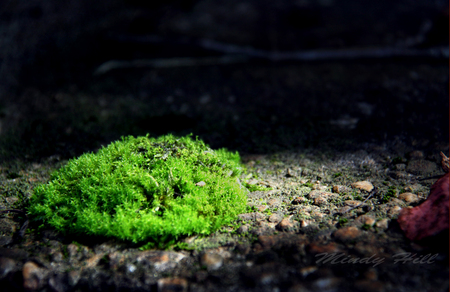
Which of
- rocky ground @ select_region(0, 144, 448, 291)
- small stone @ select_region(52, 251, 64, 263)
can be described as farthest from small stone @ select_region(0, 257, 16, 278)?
small stone @ select_region(52, 251, 64, 263)

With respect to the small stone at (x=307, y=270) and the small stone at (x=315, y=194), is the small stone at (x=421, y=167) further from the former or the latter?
the small stone at (x=307, y=270)

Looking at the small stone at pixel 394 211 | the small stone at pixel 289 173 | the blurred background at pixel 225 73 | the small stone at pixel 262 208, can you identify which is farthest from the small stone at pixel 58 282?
the small stone at pixel 394 211

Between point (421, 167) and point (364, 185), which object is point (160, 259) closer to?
point (364, 185)

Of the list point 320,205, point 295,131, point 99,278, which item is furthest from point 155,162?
point 295,131

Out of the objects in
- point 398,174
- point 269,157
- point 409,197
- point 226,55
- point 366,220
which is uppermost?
point 226,55

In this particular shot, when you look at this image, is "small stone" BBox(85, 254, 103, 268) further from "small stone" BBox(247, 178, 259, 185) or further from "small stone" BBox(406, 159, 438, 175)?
"small stone" BBox(406, 159, 438, 175)

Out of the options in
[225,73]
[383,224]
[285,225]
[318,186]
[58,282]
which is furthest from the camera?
[225,73]

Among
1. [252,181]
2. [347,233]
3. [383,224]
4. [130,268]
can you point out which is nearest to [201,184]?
[252,181]
